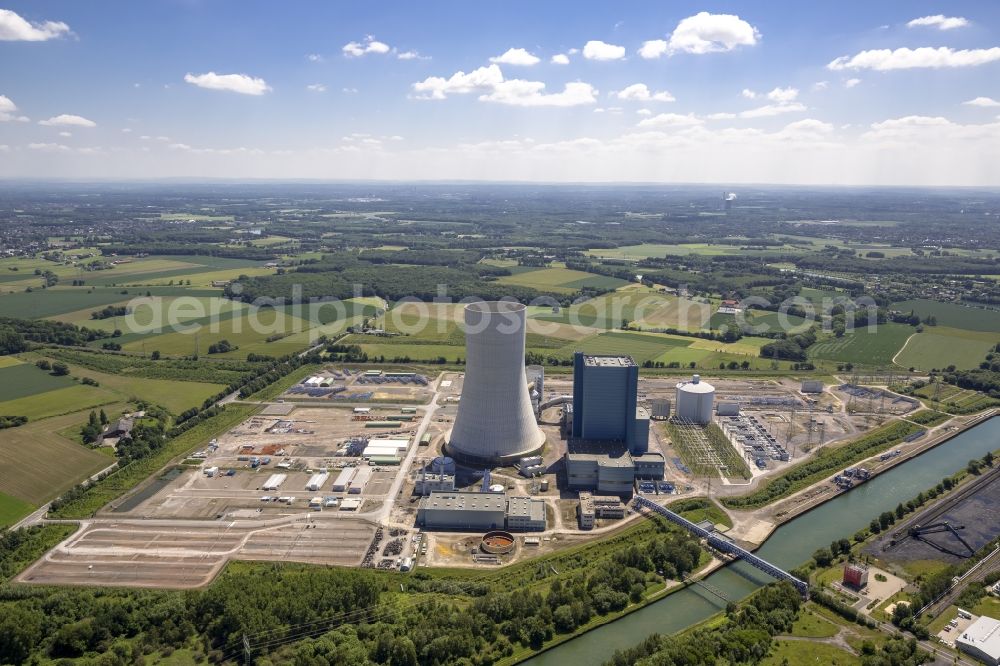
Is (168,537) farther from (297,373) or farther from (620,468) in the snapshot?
(297,373)

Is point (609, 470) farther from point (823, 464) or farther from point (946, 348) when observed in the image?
point (946, 348)

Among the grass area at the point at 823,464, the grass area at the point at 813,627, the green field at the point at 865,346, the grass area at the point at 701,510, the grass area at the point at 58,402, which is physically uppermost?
the green field at the point at 865,346

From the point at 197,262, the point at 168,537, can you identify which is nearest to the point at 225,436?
the point at 168,537

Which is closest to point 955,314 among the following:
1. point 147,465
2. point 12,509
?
point 147,465

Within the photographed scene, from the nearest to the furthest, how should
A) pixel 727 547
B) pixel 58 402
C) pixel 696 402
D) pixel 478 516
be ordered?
pixel 727 547 < pixel 478 516 < pixel 696 402 < pixel 58 402

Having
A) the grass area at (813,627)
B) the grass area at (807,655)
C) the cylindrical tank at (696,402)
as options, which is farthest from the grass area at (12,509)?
the cylindrical tank at (696,402)

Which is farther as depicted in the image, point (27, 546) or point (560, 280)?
point (560, 280)

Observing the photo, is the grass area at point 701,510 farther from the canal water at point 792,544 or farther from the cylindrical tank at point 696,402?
the cylindrical tank at point 696,402
